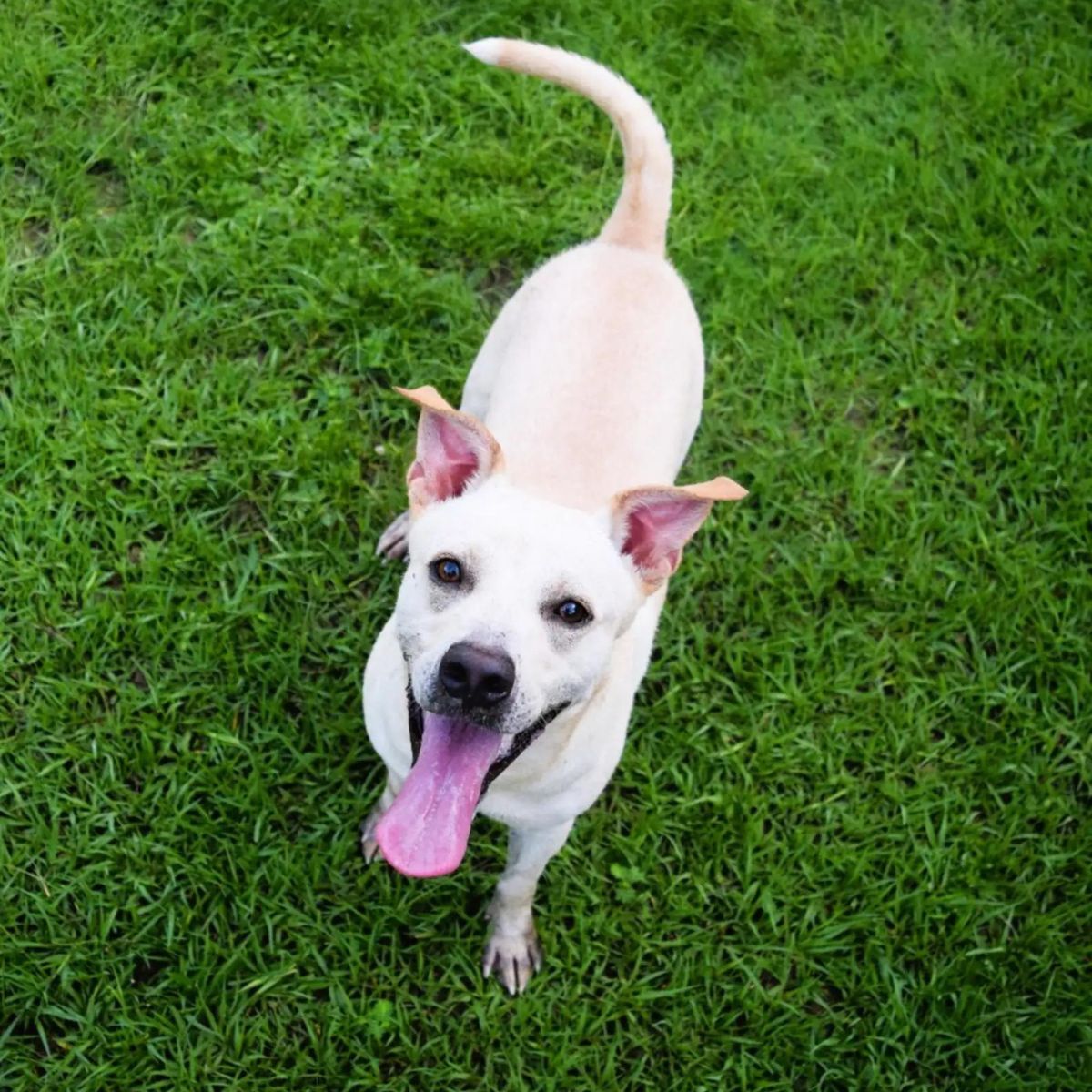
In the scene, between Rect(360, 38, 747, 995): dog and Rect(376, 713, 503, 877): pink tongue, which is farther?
Rect(376, 713, 503, 877): pink tongue

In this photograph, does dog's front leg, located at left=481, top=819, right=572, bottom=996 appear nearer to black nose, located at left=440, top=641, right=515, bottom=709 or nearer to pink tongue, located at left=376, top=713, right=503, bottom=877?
pink tongue, located at left=376, top=713, right=503, bottom=877

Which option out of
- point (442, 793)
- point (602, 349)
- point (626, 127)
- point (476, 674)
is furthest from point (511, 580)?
point (626, 127)

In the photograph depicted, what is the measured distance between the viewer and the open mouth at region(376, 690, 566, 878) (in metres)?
2.85

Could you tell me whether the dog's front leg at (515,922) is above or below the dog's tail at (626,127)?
below

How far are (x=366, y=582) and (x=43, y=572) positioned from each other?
3.67 feet

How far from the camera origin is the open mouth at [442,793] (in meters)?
2.85

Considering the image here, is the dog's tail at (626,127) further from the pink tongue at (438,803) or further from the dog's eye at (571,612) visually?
the pink tongue at (438,803)

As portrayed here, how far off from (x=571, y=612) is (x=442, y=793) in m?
0.56

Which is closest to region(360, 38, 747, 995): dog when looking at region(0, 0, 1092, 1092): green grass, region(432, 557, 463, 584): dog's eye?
region(432, 557, 463, 584): dog's eye

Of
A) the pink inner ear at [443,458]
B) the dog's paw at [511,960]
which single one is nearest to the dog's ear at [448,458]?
the pink inner ear at [443,458]

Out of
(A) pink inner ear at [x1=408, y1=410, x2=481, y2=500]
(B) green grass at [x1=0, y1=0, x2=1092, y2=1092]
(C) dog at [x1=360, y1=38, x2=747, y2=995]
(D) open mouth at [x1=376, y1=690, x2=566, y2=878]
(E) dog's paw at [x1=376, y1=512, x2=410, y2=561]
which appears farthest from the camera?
(E) dog's paw at [x1=376, y1=512, x2=410, y2=561]

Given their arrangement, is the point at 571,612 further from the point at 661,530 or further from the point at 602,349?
the point at 602,349

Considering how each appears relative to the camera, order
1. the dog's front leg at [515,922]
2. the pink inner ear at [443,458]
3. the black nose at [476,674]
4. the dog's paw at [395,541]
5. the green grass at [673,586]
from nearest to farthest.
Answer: the black nose at [476,674] → the pink inner ear at [443,458] → the dog's front leg at [515,922] → the green grass at [673,586] → the dog's paw at [395,541]

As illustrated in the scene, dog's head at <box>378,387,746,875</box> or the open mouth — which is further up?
dog's head at <box>378,387,746,875</box>
